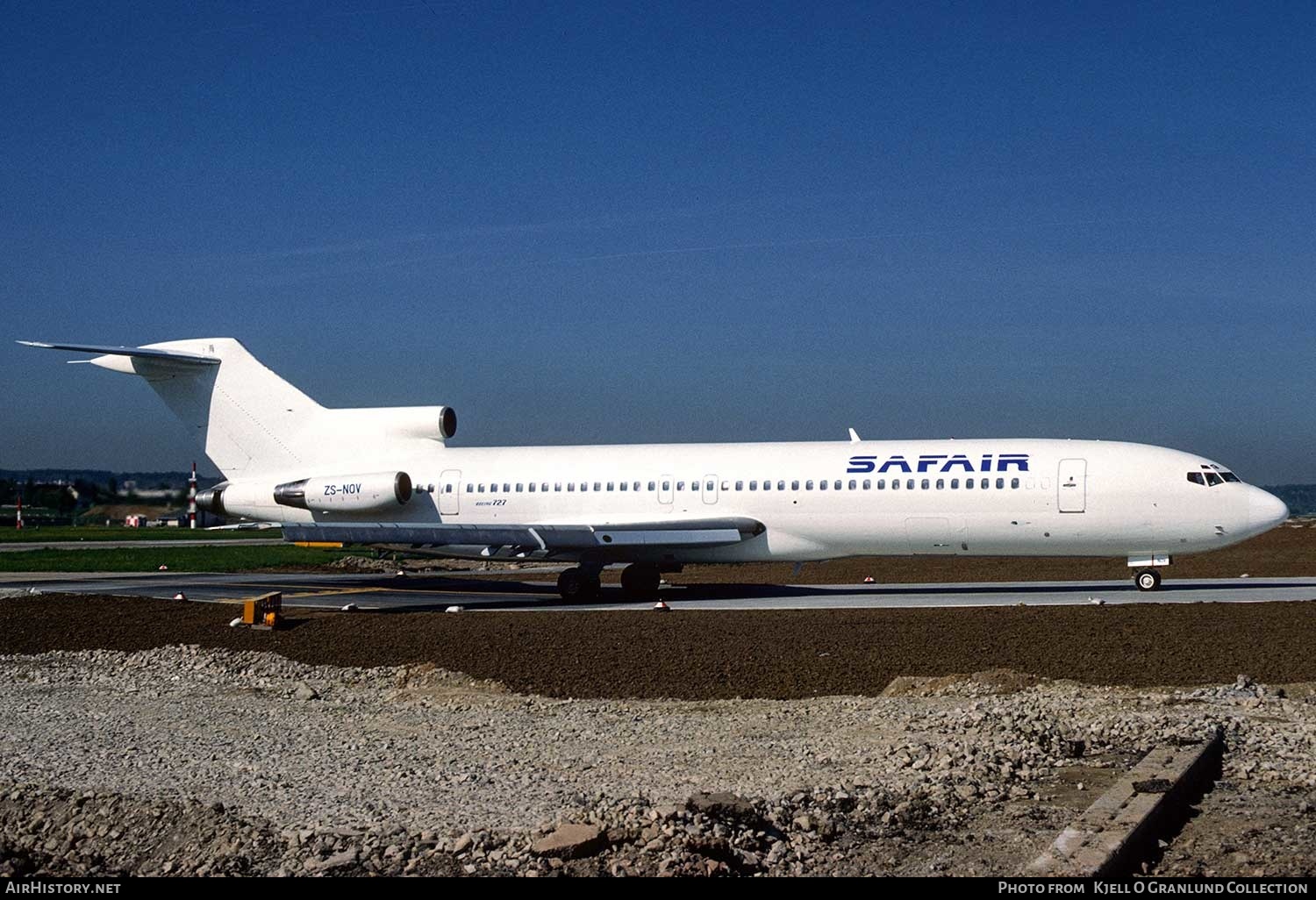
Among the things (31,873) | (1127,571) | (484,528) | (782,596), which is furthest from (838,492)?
(31,873)

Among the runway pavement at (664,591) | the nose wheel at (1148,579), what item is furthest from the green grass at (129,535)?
the nose wheel at (1148,579)

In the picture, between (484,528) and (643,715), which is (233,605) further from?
(643,715)

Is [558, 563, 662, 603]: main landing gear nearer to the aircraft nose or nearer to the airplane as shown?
the airplane

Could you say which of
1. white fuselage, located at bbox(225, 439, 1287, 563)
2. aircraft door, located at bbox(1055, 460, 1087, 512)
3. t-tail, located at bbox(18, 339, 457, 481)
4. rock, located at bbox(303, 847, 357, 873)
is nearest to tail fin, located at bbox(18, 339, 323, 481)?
t-tail, located at bbox(18, 339, 457, 481)

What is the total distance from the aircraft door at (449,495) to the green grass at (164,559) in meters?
13.6

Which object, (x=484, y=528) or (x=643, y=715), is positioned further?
(x=484, y=528)

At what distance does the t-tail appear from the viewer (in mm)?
35688

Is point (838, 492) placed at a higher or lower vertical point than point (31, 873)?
higher

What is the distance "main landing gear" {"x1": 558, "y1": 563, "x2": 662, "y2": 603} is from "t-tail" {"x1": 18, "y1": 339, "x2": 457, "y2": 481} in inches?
269

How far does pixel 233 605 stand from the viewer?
27.8m

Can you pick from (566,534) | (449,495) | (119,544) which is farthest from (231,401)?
(119,544)
